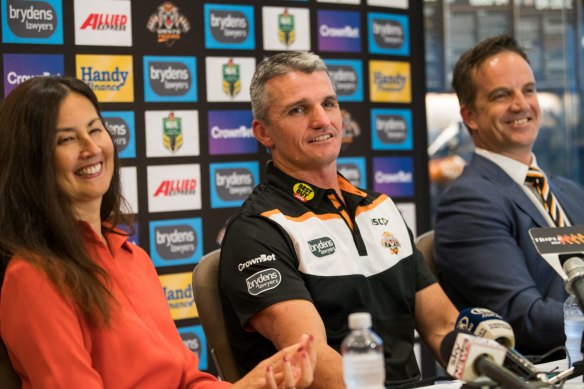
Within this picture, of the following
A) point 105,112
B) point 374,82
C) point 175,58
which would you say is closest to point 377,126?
point 374,82

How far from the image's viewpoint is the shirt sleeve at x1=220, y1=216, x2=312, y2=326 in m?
2.26

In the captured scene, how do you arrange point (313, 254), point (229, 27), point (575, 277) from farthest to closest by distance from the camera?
point (229, 27), point (313, 254), point (575, 277)

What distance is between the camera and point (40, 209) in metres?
1.97

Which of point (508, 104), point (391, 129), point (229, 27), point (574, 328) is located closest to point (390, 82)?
point (391, 129)

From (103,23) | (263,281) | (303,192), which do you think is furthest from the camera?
(103,23)

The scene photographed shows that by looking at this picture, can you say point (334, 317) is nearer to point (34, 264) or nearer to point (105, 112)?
point (34, 264)

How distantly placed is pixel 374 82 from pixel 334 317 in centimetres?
208

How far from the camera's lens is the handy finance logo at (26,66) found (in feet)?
10.7

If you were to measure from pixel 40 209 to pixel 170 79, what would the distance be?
1744 mm

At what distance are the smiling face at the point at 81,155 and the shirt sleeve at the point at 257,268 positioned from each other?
416 millimetres

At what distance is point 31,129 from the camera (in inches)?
78.5

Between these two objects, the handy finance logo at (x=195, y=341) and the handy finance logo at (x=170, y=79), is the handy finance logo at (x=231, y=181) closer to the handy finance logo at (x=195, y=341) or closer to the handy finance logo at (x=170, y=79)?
the handy finance logo at (x=170, y=79)

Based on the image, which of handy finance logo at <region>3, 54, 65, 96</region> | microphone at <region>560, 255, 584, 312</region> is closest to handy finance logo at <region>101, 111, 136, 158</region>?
handy finance logo at <region>3, 54, 65, 96</region>

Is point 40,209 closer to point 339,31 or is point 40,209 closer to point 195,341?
point 195,341
